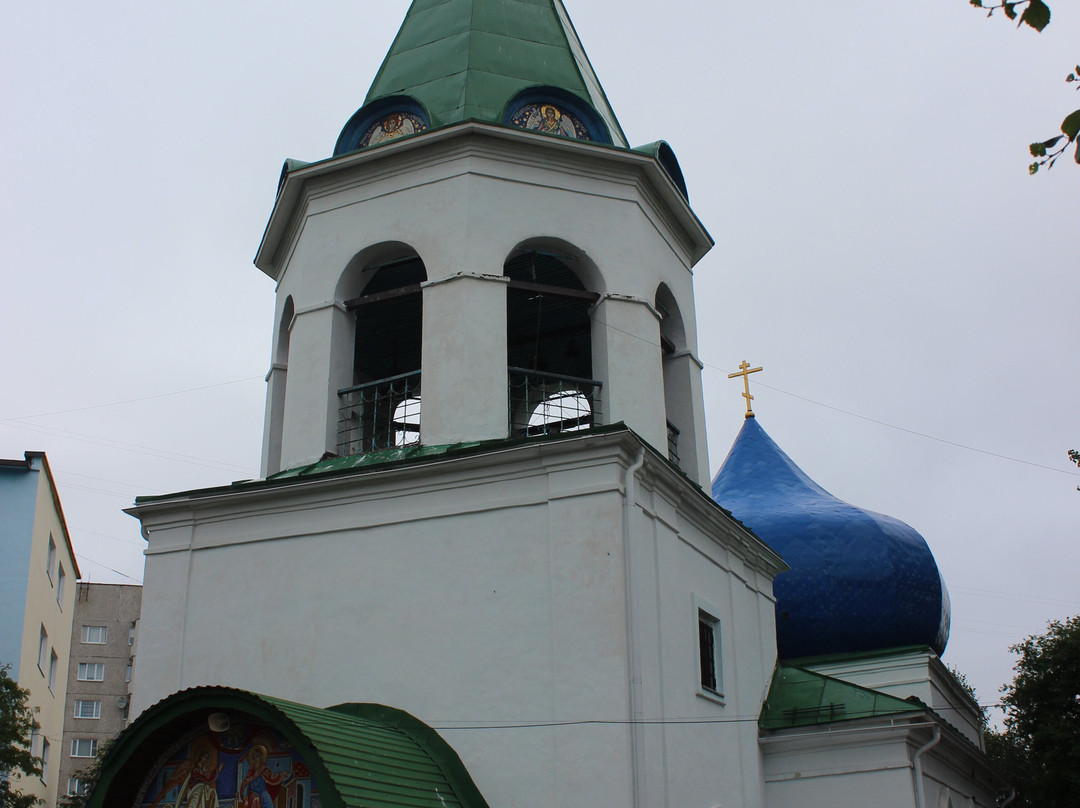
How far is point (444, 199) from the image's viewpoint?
10211 mm

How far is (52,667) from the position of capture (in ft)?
76.8

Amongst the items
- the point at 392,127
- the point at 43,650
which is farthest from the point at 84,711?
the point at 392,127

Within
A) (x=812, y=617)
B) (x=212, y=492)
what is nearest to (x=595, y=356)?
(x=212, y=492)

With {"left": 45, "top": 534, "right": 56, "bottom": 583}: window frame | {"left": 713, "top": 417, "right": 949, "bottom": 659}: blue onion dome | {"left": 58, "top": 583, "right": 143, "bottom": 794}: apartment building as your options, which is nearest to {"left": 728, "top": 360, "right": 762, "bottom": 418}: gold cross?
{"left": 713, "top": 417, "right": 949, "bottom": 659}: blue onion dome

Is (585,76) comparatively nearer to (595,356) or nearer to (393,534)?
(595,356)

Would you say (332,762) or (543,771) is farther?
(543,771)

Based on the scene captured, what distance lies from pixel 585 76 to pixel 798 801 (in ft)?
22.4

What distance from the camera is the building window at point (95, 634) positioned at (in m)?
41.2

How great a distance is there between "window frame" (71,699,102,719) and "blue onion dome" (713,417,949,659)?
30.8 metres

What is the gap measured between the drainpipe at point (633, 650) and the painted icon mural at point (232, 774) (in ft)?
6.51

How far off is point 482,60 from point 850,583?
754cm

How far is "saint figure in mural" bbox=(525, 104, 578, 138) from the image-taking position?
10.8m

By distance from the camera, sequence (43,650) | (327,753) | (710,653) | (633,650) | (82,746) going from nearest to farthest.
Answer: (327,753) → (633,650) → (710,653) → (43,650) → (82,746)

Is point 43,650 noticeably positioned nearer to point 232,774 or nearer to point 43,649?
point 43,649
